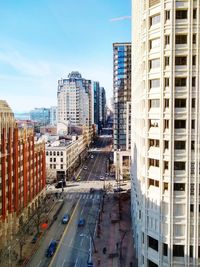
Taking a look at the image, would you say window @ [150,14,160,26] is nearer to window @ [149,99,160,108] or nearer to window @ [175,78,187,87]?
window @ [175,78,187,87]

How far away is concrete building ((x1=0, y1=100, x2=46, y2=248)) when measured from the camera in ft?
213

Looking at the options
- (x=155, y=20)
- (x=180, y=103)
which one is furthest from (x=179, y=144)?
(x=155, y=20)

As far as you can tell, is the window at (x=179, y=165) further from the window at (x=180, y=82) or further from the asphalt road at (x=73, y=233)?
the asphalt road at (x=73, y=233)

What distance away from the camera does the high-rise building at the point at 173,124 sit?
37.7 m

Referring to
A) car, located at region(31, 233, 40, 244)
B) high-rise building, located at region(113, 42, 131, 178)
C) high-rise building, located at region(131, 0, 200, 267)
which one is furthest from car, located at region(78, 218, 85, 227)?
high-rise building, located at region(113, 42, 131, 178)

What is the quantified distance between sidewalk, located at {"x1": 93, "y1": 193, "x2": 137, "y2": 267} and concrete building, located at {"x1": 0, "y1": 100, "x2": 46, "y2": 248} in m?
18.0

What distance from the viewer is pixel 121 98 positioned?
5856 inches

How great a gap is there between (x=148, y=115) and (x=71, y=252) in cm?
3422

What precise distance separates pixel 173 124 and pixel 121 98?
4379 inches

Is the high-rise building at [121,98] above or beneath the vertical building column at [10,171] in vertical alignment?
above

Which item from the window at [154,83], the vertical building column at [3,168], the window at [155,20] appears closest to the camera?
the window at [155,20]

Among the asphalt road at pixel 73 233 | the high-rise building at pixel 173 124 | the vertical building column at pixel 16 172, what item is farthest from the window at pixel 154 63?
the vertical building column at pixel 16 172

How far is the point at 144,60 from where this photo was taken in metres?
41.7

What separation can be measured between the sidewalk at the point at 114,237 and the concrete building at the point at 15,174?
18.0 meters
